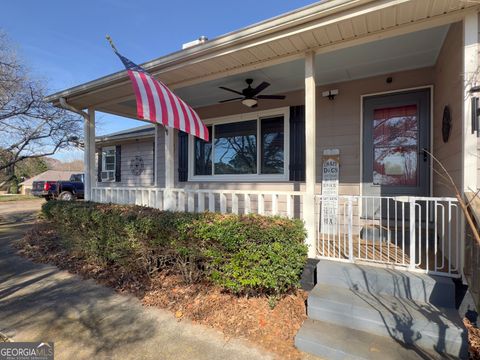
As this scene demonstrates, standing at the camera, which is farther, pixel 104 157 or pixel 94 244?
pixel 104 157

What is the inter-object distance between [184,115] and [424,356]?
11.2ft

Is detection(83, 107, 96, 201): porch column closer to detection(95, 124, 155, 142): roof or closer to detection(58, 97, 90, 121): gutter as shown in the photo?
detection(58, 97, 90, 121): gutter

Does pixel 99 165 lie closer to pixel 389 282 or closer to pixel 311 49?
pixel 311 49

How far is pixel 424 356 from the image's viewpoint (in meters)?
2.09

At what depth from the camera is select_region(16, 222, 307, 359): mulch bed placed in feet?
8.27

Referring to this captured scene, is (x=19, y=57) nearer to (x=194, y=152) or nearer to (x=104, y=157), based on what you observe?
(x=104, y=157)

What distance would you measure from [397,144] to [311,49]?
7.17 ft

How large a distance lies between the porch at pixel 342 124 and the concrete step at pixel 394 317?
1.53ft

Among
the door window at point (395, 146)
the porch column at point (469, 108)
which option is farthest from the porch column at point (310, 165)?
the door window at point (395, 146)

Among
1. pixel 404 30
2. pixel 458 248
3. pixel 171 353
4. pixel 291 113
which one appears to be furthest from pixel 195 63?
pixel 458 248

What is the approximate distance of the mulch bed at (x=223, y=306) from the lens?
8.27 feet

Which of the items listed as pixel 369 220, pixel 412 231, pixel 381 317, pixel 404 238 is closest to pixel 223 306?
pixel 381 317

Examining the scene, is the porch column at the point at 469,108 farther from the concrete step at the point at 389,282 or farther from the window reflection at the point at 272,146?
the window reflection at the point at 272,146

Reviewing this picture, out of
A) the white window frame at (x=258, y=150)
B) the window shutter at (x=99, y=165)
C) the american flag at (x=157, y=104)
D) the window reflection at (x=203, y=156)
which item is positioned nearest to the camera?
the american flag at (x=157, y=104)
